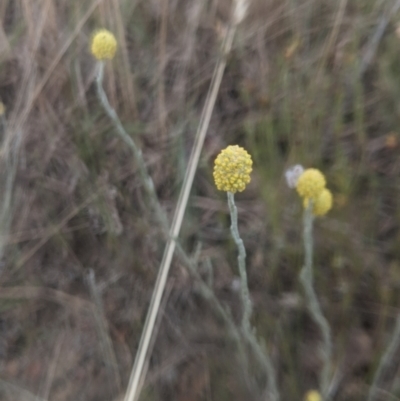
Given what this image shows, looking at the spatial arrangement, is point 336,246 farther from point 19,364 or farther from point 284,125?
point 19,364

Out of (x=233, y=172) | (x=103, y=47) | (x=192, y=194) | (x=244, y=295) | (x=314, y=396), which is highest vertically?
(x=103, y=47)

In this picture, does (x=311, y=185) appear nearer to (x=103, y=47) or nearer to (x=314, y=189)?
(x=314, y=189)

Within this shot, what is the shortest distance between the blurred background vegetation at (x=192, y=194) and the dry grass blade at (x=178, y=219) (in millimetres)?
50

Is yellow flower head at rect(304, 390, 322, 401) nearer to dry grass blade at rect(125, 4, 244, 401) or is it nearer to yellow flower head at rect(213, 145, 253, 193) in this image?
dry grass blade at rect(125, 4, 244, 401)

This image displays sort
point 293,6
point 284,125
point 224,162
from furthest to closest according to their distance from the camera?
point 293,6
point 284,125
point 224,162

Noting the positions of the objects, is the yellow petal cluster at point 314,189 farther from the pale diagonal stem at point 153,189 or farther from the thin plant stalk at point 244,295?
the pale diagonal stem at point 153,189

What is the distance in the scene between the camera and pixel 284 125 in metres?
1.13

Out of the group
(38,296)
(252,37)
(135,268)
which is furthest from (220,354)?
(252,37)

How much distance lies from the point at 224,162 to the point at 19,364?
0.82 metres

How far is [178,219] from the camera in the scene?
3.34ft

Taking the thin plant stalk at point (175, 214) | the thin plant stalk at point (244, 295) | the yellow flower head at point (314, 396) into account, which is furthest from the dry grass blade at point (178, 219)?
the yellow flower head at point (314, 396)

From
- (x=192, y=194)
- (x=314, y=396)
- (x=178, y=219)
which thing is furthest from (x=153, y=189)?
(x=314, y=396)

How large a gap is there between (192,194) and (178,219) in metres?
0.17

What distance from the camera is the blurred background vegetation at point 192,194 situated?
1.01 metres
